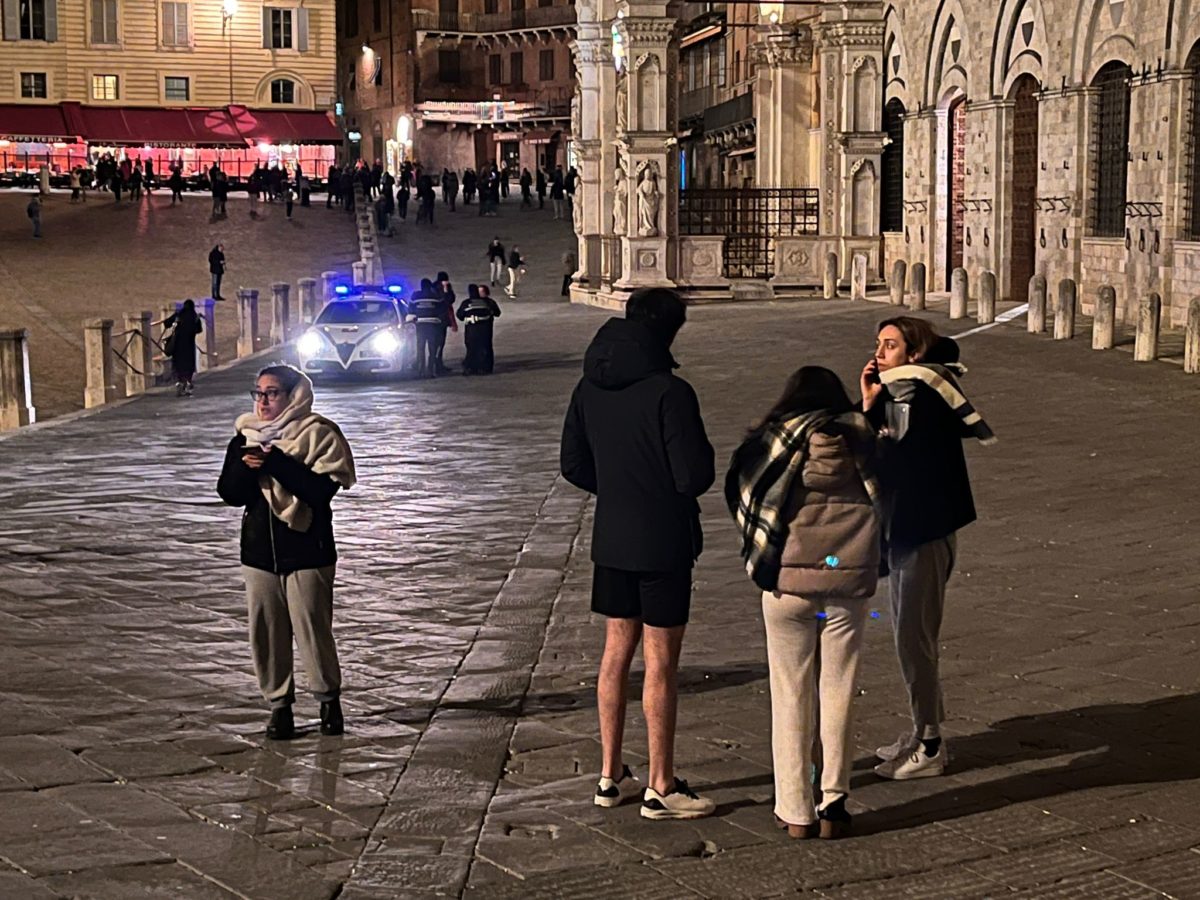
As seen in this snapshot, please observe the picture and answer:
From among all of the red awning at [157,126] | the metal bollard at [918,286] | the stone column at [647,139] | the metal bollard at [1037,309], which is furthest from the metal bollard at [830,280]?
the red awning at [157,126]

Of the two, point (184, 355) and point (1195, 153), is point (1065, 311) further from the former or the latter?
point (184, 355)

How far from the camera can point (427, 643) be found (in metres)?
9.20

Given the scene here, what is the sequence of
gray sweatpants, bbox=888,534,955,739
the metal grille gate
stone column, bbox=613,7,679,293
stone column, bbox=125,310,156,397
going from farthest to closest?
the metal grille gate, stone column, bbox=613,7,679,293, stone column, bbox=125,310,156,397, gray sweatpants, bbox=888,534,955,739

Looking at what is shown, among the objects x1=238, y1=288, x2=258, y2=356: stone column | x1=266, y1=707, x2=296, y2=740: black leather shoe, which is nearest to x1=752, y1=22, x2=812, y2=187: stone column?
x1=238, y1=288, x2=258, y2=356: stone column

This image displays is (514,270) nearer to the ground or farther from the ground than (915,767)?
farther from the ground

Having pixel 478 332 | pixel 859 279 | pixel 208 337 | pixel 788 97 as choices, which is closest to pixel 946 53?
pixel 859 279

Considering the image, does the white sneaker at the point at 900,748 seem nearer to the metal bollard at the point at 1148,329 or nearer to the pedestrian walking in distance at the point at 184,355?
the metal bollard at the point at 1148,329

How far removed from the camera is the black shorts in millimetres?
6230

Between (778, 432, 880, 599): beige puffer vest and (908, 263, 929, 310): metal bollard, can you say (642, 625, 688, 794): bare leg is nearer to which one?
(778, 432, 880, 599): beige puffer vest

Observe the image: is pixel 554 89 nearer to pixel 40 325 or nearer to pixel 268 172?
pixel 268 172

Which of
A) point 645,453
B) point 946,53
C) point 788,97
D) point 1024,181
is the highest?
point 946,53

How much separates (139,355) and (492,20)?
61.1 meters

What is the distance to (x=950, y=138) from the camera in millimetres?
35562

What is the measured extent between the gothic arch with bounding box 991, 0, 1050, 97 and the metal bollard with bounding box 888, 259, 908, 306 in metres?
→ 3.32
